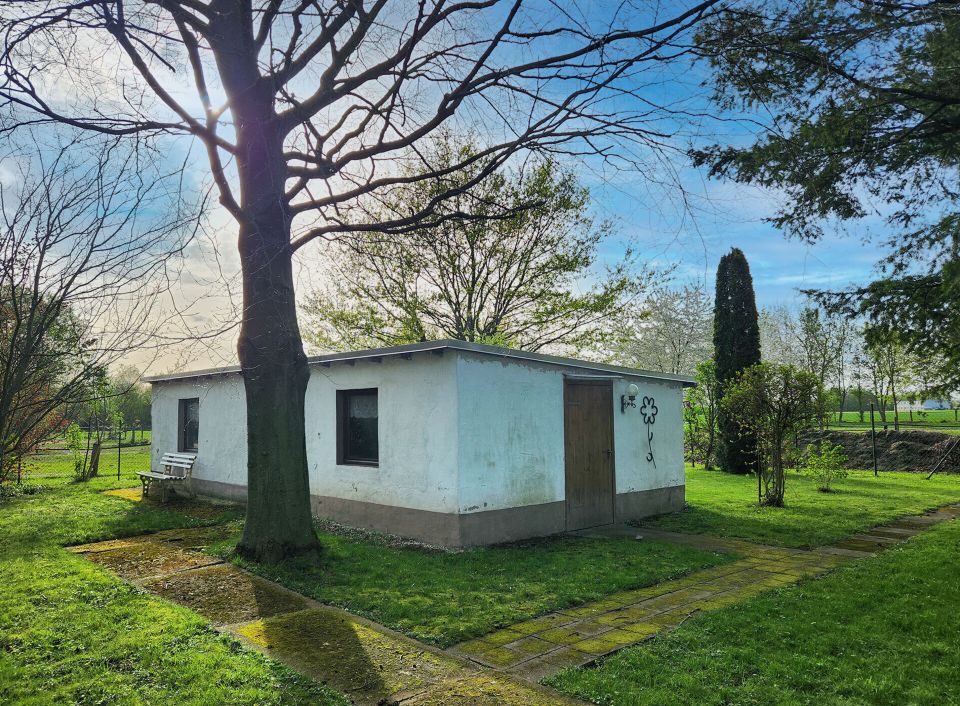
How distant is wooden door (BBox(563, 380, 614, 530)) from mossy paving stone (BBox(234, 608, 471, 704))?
17.3 ft

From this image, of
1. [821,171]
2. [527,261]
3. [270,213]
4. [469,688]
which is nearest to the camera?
[469,688]

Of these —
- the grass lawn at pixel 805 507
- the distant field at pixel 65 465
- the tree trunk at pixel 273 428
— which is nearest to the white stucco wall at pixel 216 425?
the distant field at pixel 65 465

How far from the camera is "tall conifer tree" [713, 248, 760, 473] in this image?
19625mm

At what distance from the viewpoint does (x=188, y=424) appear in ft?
47.0

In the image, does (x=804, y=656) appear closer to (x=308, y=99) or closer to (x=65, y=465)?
(x=308, y=99)

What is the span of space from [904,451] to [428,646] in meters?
21.5

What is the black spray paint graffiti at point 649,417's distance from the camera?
11.6m

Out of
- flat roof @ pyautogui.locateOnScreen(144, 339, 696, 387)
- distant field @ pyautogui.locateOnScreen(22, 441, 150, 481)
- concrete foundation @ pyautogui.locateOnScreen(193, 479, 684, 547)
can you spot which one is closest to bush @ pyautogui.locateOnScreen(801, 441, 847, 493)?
flat roof @ pyautogui.locateOnScreen(144, 339, 696, 387)

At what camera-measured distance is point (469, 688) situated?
3.94 metres

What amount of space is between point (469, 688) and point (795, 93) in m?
5.01

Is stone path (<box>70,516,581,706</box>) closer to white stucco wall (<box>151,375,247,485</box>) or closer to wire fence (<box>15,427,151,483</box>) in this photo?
white stucco wall (<box>151,375,247,485</box>)

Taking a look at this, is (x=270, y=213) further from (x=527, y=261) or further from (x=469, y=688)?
(x=527, y=261)

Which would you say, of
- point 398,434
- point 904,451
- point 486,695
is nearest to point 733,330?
point 904,451

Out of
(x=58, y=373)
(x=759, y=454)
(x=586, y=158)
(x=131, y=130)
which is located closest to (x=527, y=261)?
(x=759, y=454)
